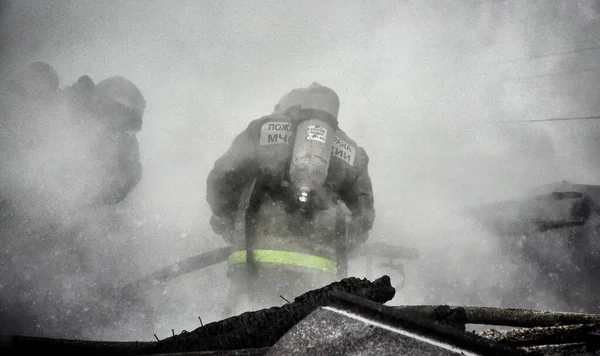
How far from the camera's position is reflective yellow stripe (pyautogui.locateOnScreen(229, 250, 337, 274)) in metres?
3.45

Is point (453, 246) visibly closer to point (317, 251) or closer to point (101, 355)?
point (317, 251)

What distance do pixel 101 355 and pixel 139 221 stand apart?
28.5ft

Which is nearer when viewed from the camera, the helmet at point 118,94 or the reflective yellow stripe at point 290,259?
the reflective yellow stripe at point 290,259

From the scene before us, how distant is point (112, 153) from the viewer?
4.89 m

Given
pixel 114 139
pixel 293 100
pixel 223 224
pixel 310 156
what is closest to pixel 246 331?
pixel 310 156

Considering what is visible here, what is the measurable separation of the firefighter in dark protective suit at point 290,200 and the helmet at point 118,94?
2.16 meters

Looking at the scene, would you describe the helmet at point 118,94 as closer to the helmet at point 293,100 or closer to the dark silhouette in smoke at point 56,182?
the dark silhouette in smoke at point 56,182

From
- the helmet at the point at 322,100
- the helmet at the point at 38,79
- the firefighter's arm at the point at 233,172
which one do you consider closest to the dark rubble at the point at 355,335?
the firefighter's arm at the point at 233,172

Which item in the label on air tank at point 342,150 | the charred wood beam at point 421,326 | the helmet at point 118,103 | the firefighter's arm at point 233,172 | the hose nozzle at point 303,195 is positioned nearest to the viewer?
the charred wood beam at point 421,326

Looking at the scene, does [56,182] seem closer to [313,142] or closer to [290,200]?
[290,200]

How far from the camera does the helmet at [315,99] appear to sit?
4.00m

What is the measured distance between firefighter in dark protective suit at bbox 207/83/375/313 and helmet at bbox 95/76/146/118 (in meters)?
2.16

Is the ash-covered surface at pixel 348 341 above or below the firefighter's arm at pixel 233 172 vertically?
below

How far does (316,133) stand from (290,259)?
145 cm
